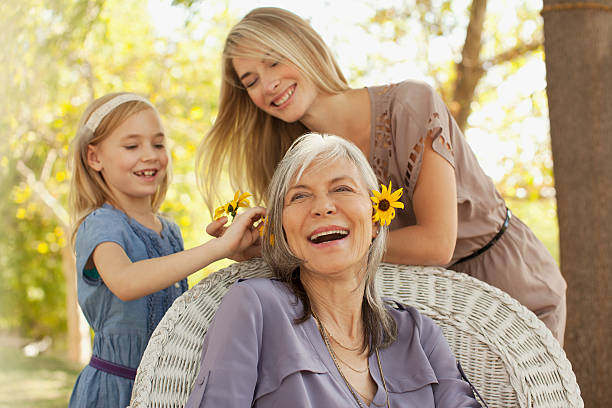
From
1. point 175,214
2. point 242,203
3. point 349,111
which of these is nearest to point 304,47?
point 349,111

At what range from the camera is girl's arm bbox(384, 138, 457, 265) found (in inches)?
90.6

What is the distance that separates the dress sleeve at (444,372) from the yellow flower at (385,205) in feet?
1.42

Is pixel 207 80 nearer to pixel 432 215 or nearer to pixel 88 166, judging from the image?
pixel 88 166

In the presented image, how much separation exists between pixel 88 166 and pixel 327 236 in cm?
120

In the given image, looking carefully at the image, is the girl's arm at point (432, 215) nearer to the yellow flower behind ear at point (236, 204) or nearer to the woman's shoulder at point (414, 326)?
the woman's shoulder at point (414, 326)

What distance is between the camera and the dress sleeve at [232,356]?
175 cm

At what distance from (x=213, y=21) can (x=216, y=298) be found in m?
6.51

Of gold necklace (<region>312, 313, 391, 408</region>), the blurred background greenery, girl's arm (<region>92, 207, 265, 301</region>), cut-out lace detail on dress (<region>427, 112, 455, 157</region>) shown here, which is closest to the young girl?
girl's arm (<region>92, 207, 265, 301</region>)

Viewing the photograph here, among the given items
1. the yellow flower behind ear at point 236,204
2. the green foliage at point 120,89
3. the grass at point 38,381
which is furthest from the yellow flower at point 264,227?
the grass at point 38,381

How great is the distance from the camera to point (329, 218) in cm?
204

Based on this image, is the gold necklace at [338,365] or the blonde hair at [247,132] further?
the blonde hair at [247,132]

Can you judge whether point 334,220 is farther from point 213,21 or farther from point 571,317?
point 213,21

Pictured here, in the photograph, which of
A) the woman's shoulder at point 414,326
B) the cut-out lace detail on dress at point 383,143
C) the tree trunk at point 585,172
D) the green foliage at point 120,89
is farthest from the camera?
the green foliage at point 120,89

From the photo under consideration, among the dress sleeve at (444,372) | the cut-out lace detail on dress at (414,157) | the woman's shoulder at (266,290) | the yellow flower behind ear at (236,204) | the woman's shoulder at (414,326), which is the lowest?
the dress sleeve at (444,372)
